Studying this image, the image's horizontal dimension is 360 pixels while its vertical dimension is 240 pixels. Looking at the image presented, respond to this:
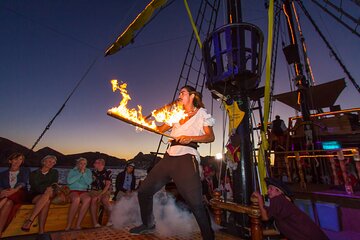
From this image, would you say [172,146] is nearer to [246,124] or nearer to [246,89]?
[246,124]

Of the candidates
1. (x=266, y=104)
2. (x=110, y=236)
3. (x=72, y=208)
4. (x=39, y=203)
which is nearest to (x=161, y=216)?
(x=110, y=236)

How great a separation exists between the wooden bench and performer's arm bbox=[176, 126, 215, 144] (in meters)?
3.34

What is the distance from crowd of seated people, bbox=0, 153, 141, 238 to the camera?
11.7ft

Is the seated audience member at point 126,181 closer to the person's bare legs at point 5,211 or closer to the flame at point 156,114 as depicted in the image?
the person's bare legs at point 5,211

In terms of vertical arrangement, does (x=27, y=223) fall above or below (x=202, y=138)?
below

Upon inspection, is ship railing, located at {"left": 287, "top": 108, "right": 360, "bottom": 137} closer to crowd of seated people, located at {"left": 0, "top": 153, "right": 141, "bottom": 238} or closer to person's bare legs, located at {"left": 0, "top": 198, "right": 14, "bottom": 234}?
crowd of seated people, located at {"left": 0, "top": 153, "right": 141, "bottom": 238}

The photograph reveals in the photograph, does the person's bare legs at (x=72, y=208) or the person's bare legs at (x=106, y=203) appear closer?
the person's bare legs at (x=72, y=208)

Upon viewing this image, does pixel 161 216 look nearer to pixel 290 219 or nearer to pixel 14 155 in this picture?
pixel 290 219

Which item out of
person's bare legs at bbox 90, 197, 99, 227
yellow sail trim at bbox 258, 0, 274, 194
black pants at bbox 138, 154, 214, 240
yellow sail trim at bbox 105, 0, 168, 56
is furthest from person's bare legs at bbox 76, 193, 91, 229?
yellow sail trim at bbox 105, 0, 168, 56

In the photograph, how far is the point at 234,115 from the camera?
12.5ft

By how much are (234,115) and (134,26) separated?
5.66m

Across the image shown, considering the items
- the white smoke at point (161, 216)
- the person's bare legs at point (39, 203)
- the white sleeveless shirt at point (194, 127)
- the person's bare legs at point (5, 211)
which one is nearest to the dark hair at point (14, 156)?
the person's bare legs at point (5, 211)

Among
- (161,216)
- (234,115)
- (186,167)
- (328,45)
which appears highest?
(328,45)

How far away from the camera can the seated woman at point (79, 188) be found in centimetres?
398
